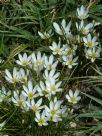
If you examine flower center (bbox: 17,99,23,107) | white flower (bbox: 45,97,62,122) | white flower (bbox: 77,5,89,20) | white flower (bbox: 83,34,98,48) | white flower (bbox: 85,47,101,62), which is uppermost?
white flower (bbox: 77,5,89,20)

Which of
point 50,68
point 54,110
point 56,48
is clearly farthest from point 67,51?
point 54,110

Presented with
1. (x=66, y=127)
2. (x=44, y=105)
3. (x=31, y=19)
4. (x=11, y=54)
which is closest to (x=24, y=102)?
(x=44, y=105)

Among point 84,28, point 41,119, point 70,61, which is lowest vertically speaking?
point 41,119

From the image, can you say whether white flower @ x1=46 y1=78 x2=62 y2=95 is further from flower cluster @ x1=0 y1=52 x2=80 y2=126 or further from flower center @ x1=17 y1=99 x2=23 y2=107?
flower center @ x1=17 y1=99 x2=23 y2=107

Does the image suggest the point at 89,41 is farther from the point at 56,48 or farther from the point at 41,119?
the point at 41,119

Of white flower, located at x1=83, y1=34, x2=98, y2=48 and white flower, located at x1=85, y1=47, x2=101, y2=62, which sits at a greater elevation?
white flower, located at x1=83, y1=34, x2=98, y2=48

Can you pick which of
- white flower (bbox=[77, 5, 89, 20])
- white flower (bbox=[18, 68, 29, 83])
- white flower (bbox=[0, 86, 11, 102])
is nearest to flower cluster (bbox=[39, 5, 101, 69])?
white flower (bbox=[77, 5, 89, 20])

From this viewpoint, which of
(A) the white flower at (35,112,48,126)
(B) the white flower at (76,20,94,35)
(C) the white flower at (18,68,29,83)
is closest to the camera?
(A) the white flower at (35,112,48,126)
